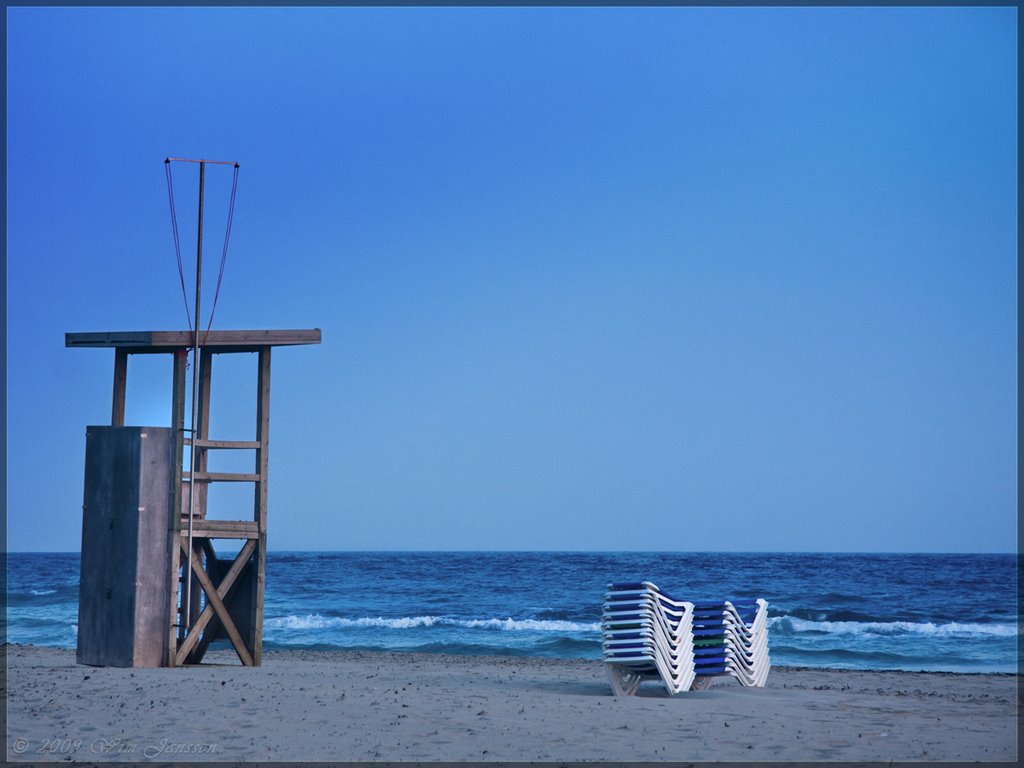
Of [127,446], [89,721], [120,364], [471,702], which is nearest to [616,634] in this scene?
[471,702]

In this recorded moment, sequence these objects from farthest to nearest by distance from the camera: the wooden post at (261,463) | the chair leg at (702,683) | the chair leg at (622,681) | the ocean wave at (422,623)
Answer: the ocean wave at (422,623), the wooden post at (261,463), the chair leg at (702,683), the chair leg at (622,681)

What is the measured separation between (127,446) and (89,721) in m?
4.20

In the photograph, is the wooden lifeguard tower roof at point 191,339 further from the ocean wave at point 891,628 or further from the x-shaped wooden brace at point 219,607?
the ocean wave at point 891,628

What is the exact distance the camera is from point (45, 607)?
31.1m

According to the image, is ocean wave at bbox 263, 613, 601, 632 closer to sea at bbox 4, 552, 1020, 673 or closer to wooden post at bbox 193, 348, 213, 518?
sea at bbox 4, 552, 1020, 673

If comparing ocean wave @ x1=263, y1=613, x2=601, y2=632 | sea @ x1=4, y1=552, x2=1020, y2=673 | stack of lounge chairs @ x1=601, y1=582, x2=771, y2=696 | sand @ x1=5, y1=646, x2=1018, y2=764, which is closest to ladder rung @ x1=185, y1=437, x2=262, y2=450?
sand @ x1=5, y1=646, x2=1018, y2=764

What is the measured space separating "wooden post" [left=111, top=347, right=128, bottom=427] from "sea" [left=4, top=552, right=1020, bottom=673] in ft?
34.5

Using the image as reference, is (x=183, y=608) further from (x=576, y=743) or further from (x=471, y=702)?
(x=576, y=743)

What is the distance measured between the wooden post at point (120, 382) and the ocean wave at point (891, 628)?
1700 centimetres

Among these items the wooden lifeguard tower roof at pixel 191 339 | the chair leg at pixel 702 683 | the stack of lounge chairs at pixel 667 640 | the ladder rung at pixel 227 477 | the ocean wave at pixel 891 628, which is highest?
the wooden lifeguard tower roof at pixel 191 339

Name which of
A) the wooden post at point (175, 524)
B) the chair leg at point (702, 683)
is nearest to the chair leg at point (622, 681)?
the chair leg at point (702, 683)

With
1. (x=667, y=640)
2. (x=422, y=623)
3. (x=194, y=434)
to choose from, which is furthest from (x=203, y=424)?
(x=422, y=623)

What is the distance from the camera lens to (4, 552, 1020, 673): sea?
22.3 meters

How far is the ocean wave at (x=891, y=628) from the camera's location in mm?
25312
